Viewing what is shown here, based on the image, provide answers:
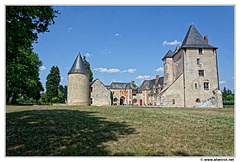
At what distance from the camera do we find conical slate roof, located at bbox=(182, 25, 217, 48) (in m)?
27.4

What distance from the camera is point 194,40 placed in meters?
28.0

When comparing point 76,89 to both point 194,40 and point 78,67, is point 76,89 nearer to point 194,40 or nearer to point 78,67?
point 78,67

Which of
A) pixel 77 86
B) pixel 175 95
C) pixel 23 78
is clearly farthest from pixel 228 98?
pixel 23 78

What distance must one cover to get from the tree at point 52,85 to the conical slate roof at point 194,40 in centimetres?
3347

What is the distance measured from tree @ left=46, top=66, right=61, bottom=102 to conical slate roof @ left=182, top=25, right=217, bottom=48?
110 ft

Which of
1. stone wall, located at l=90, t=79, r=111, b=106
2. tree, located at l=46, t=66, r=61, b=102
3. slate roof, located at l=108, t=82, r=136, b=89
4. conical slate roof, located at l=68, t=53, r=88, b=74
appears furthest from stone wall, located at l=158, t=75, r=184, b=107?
tree, located at l=46, t=66, r=61, b=102

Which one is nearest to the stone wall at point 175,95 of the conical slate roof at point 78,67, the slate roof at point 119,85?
the conical slate roof at point 78,67

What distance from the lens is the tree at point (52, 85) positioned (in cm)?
4281

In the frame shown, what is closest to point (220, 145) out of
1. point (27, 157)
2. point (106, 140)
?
point (106, 140)

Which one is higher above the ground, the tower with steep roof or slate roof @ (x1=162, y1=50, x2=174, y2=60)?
slate roof @ (x1=162, y1=50, x2=174, y2=60)

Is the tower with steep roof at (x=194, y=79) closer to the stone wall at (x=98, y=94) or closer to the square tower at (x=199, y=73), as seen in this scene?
the square tower at (x=199, y=73)

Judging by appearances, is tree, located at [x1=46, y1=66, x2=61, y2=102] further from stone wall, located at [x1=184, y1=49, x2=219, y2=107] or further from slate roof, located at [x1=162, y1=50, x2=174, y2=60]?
stone wall, located at [x1=184, y1=49, x2=219, y2=107]

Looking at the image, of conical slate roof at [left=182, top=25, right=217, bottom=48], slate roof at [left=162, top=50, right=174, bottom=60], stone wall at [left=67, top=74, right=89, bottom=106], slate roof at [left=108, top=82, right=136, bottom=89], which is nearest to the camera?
conical slate roof at [left=182, top=25, right=217, bottom=48]
